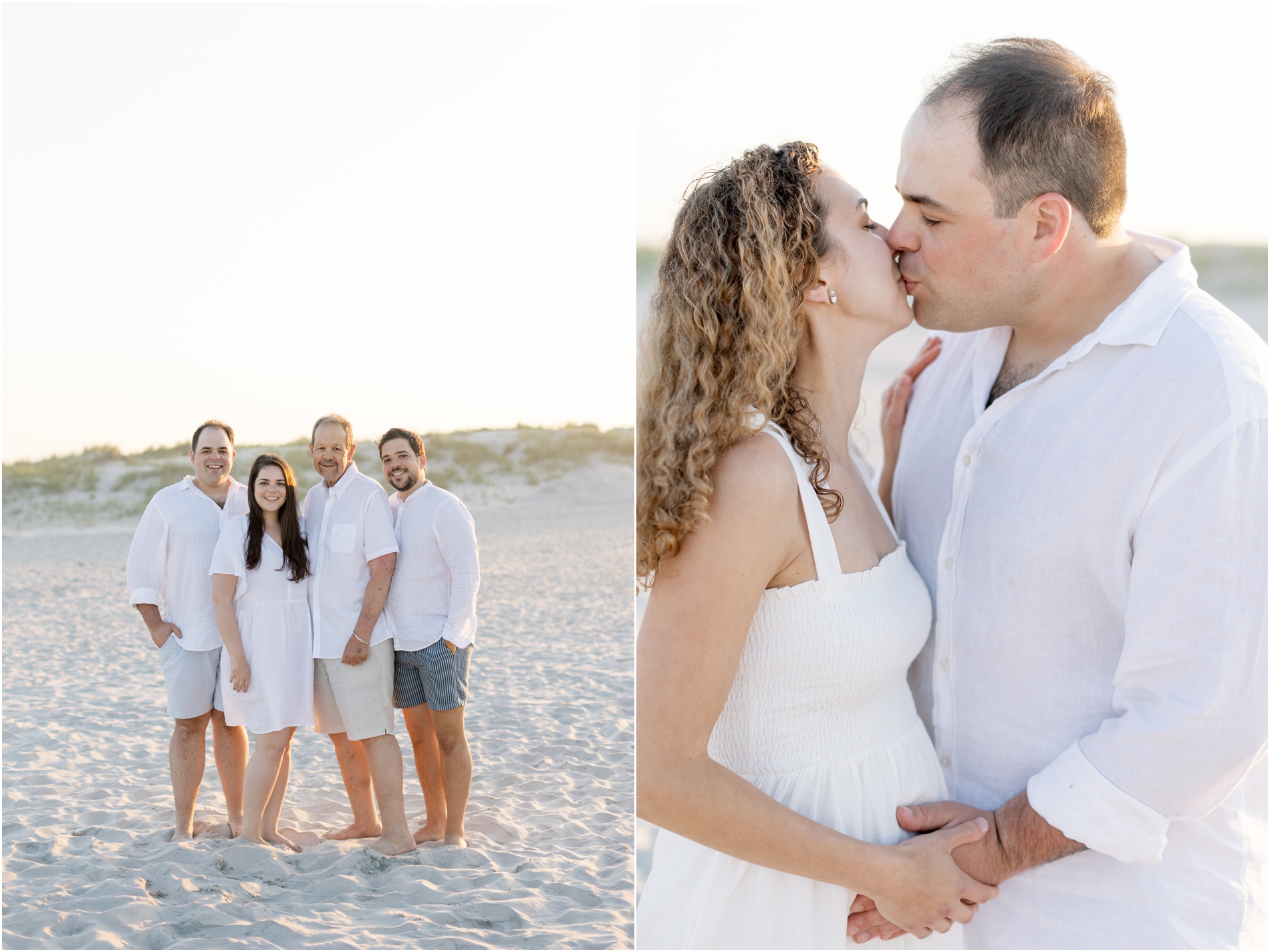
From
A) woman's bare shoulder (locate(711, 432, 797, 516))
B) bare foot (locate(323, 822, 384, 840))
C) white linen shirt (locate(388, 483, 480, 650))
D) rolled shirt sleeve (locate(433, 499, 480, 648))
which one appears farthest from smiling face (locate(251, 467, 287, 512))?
woman's bare shoulder (locate(711, 432, 797, 516))

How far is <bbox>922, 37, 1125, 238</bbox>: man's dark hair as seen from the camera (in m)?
2.26

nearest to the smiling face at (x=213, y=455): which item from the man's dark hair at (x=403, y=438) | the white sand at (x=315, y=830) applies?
the man's dark hair at (x=403, y=438)

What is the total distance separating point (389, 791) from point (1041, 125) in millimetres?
3964

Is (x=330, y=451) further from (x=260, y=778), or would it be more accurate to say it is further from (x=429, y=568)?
(x=260, y=778)

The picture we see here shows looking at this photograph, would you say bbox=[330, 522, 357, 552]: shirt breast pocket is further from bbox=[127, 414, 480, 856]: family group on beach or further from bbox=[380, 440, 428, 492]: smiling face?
bbox=[380, 440, 428, 492]: smiling face

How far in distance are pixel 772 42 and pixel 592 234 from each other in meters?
10.4

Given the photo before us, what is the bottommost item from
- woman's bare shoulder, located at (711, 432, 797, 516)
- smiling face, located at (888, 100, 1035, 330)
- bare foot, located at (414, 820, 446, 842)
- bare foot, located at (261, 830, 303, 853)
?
bare foot, located at (414, 820, 446, 842)

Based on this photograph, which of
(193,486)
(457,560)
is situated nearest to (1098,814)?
(457,560)

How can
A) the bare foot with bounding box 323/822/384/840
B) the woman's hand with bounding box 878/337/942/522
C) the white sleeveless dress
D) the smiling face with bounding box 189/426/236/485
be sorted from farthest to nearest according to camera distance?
the bare foot with bounding box 323/822/384/840 < the smiling face with bounding box 189/426/236/485 < the woman's hand with bounding box 878/337/942/522 < the white sleeveless dress

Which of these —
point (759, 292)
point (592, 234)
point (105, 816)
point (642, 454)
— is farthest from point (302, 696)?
point (592, 234)

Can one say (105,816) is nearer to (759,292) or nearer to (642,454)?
(642,454)

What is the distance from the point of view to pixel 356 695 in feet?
14.4

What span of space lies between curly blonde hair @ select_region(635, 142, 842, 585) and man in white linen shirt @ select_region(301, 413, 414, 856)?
2.51 metres

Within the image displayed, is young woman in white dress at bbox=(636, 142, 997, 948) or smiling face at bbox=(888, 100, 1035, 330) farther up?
smiling face at bbox=(888, 100, 1035, 330)
